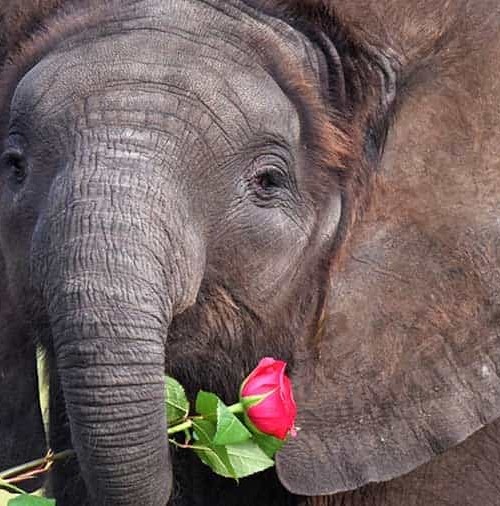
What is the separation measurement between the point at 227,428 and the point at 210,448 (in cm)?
14

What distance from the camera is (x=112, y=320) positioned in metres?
3.73

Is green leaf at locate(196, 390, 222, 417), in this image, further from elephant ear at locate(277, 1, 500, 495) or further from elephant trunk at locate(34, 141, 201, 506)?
elephant ear at locate(277, 1, 500, 495)

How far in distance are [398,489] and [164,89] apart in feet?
4.23

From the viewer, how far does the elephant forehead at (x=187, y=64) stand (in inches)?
161

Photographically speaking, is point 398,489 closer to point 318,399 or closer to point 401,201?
point 318,399

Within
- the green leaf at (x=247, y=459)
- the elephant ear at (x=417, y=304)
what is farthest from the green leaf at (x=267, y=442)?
the elephant ear at (x=417, y=304)

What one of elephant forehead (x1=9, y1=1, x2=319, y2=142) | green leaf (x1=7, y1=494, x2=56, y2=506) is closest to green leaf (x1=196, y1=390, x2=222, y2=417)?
→ green leaf (x1=7, y1=494, x2=56, y2=506)

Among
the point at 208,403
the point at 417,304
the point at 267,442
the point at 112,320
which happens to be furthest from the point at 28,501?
the point at 417,304

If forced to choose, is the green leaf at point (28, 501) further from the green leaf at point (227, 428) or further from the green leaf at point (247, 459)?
the green leaf at point (247, 459)

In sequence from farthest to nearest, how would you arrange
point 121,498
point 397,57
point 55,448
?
point 55,448, point 397,57, point 121,498

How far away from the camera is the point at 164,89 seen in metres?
4.07

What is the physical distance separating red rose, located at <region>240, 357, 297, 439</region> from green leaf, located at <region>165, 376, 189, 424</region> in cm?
24

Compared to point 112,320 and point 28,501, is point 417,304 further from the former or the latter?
point 28,501

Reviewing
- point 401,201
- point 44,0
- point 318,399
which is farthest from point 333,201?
point 44,0
